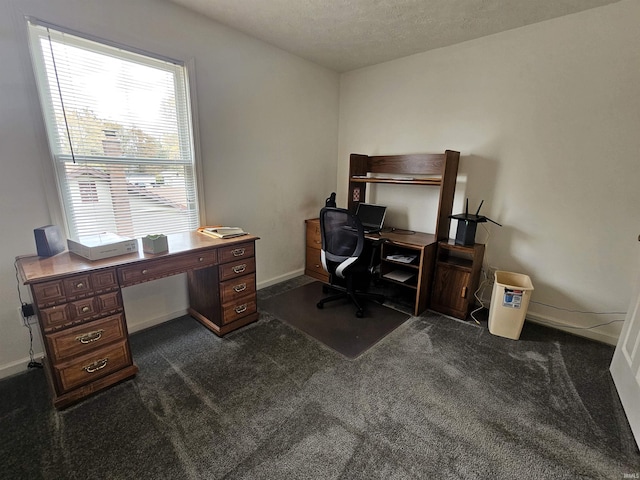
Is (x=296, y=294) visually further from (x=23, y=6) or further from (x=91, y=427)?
(x=23, y=6)

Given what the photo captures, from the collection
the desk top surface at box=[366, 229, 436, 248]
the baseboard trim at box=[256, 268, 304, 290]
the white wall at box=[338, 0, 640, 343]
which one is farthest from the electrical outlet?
the white wall at box=[338, 0, 640, 343]

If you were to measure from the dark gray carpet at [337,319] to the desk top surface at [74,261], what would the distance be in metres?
0.99

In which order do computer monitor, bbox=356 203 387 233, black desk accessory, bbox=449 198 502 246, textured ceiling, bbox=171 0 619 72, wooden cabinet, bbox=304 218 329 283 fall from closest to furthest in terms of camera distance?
textured ceiling, bbox=171 0 619 72, black desk accessory, bbox=449 198 502 246, computer monitor, bbox=356 203 387 233, wooden cabinet, bbox=304 218 329 283

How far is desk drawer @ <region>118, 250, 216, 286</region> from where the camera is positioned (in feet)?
5.78

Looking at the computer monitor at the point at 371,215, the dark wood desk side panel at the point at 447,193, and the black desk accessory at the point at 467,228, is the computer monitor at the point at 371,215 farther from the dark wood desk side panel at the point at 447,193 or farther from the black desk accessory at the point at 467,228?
the black desk accessory at the point at 467,228

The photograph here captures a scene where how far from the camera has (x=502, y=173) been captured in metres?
2.65

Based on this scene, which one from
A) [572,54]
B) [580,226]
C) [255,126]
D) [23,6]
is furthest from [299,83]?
[580,226]

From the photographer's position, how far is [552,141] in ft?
7.78

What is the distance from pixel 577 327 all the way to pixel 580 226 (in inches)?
34.8

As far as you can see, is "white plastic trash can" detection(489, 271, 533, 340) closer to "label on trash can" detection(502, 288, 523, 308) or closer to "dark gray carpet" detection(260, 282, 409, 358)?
"label on trash can" detection(502, 288, 523, 308)

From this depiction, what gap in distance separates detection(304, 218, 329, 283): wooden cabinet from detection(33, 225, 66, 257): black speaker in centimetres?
235

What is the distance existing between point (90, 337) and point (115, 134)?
1420 millimetres

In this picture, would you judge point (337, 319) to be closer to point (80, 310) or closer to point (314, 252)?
point (314, 252)

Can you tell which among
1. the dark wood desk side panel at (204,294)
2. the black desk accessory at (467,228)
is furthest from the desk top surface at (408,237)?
the dark wood desk side panel at (204,294)
